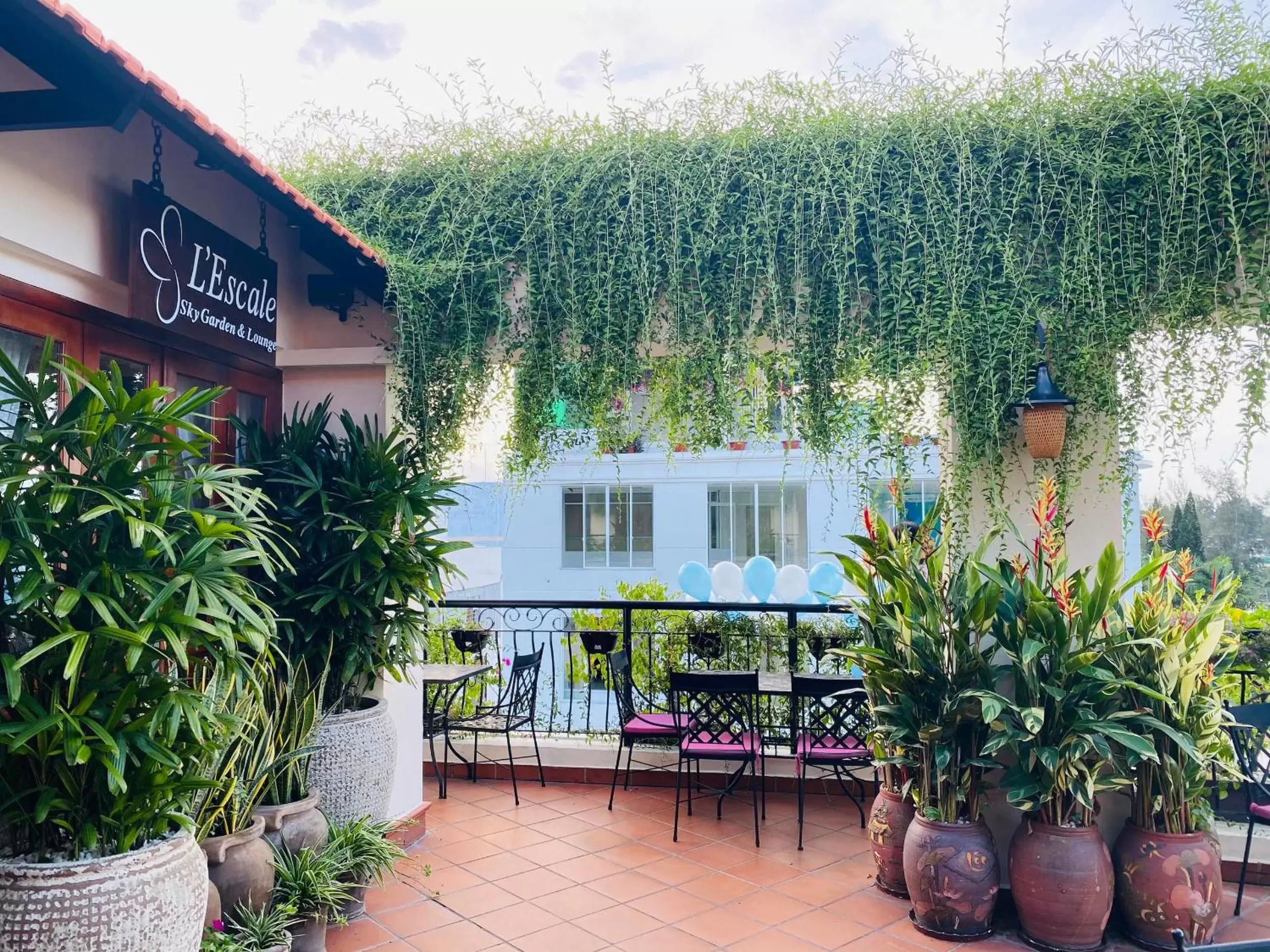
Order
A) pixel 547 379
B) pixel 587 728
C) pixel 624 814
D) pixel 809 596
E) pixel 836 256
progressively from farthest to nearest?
pixel 809 596 → pixel 587 728 → pixel 624 814 → pixel 547 379 → pixel 836 256

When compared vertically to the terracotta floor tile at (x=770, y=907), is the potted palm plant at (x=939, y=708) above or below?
above

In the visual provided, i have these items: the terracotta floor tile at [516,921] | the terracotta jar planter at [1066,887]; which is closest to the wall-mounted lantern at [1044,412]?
the terracotta jar planter at [1066,887]

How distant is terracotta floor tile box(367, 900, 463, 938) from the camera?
330cm

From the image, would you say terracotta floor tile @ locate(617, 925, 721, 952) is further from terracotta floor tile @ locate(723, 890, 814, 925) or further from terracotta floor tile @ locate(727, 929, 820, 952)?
terracotta floor tile @ locate(723, 890, 814, 925)

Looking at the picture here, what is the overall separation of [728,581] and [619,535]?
697 centimetres

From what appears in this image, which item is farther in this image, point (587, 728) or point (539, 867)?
point (587, 728)

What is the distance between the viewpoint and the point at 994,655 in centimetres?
362

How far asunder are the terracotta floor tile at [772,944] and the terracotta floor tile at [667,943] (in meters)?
0.04

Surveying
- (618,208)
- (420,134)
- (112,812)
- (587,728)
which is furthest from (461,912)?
(420,134)

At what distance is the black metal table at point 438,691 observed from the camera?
4.88m

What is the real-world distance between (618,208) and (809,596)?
962 cm

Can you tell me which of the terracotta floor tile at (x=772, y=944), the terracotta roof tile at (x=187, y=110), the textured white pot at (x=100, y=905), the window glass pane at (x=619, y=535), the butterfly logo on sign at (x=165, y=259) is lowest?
the terracotta floor tile at (x=772, y=944)

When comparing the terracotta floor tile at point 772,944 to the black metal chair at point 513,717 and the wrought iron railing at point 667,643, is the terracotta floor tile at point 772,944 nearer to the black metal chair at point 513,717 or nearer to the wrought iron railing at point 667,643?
the wrought iron railing at point 667,643

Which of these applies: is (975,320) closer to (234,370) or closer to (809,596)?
(234,370)
